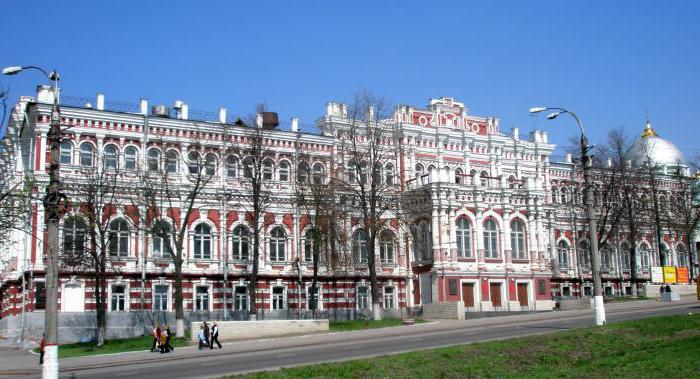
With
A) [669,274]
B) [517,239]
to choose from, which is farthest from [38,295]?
[669,274]

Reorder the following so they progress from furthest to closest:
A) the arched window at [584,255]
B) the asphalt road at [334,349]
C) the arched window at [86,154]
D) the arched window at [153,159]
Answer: the arched window at [584,255], the arched window at [153,159], the arched window at [86,154], the asphalt road at [334,349]

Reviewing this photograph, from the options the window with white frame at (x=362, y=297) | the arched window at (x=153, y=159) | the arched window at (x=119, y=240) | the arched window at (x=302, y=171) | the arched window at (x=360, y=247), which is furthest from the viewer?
the window with white frame at (x=362, y=297)

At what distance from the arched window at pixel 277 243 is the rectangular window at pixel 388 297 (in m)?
8.96

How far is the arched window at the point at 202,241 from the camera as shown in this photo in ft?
178

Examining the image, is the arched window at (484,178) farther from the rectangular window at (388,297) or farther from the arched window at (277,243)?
the arched window at (277,243)

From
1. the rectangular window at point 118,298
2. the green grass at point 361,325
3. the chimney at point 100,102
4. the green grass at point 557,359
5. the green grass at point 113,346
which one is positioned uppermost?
the chimney at point 100,102

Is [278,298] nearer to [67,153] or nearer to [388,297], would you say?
[388,297]

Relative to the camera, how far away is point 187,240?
5375 cm

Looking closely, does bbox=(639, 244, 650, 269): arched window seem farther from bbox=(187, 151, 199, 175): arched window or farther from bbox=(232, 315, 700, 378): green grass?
bbox=(232, 315, 700, 378): green grass

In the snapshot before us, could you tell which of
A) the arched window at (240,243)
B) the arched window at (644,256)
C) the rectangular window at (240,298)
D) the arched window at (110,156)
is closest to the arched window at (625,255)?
the arched window at (644,256)

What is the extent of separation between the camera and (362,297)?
59.7 m

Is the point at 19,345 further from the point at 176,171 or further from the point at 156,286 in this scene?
the point at 176,171

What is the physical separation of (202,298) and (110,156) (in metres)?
11.8

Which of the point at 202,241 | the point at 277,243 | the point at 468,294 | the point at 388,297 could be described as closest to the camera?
the point at 202,241
